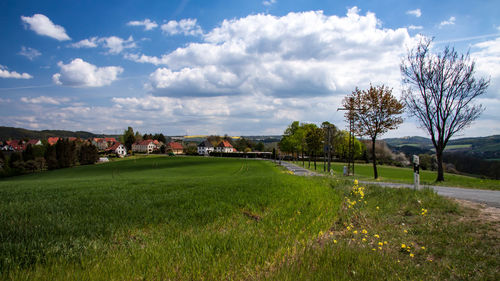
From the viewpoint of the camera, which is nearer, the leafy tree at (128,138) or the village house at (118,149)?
the village house at (118,149)

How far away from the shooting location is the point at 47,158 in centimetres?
8169

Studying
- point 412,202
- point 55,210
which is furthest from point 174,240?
point 412,202

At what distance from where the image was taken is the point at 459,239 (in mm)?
5254

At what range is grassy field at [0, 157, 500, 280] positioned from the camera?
375cm

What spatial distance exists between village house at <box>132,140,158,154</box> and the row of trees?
5760 centimetres

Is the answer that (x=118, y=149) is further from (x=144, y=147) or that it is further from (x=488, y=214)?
(x=488, y=214)

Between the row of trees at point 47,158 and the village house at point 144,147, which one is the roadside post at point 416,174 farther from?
the village house at point 144,147

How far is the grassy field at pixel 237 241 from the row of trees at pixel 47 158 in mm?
85823

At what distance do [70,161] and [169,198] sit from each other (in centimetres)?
9294

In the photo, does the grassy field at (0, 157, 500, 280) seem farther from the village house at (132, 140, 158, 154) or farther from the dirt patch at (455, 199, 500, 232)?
the village house at (132, 140, 158, 154)

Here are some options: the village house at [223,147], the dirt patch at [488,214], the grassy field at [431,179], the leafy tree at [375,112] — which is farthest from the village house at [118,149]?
the dirt patch at [488,214]

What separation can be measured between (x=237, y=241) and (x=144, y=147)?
16220cm

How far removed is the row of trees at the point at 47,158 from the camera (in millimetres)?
76625

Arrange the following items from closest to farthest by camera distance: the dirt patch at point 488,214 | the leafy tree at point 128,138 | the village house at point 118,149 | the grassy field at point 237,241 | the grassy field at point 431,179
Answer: the grassy field at point 237,241, the dirt patch at point 488,214, the grassy field at point 431,179, the village house at point 118,149, the leafy tree at point 128,138
